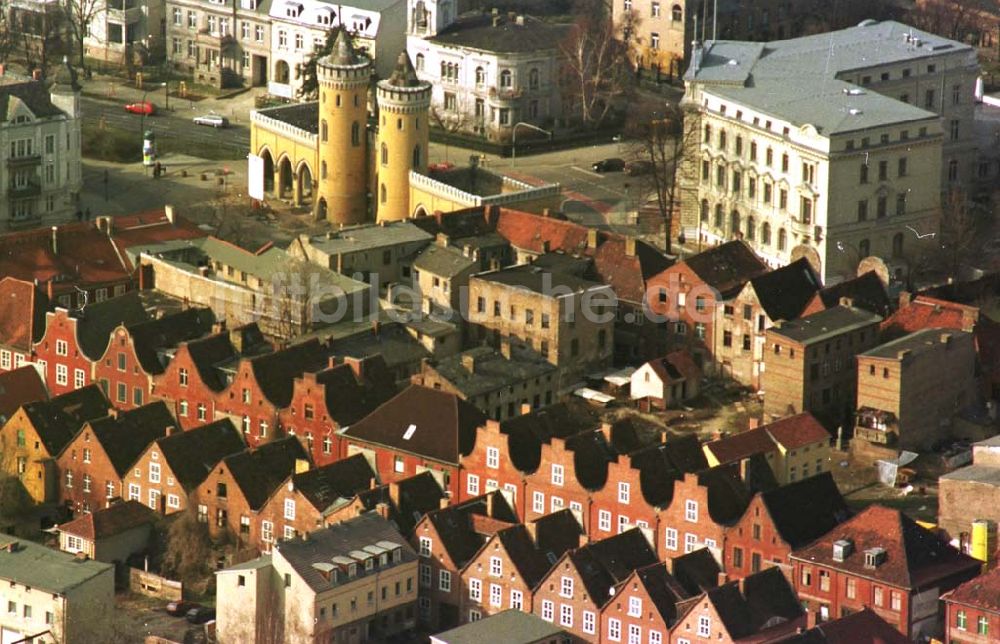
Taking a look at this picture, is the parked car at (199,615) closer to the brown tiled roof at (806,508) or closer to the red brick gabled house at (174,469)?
the red brick gabled house at (174,469)

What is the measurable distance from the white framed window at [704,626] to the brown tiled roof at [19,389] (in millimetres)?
44861

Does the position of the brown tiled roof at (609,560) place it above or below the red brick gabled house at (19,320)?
below

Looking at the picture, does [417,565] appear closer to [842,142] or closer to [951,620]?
[951,620]

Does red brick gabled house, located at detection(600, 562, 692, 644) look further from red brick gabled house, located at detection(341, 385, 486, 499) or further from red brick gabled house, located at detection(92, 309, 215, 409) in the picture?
red brick gabled house, located at detection(92, 309, 215, 409)

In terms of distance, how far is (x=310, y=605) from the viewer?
483 ft

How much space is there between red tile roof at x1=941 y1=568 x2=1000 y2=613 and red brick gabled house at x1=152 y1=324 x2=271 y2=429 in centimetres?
4255

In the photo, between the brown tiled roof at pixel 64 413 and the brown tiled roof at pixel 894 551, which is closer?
the brown tiled roof at pixel 894 551

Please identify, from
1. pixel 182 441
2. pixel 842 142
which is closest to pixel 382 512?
pixel 182 441

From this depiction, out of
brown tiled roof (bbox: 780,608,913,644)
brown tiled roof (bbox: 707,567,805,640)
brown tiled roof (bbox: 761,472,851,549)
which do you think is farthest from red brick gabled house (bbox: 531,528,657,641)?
brown tiled roof (bbox: 780,608,913,644)

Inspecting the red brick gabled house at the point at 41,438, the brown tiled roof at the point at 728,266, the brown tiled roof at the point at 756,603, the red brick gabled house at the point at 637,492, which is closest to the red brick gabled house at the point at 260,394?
the red brick gabled house at the point at 41,438

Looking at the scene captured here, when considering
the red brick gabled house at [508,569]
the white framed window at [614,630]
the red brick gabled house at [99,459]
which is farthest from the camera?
the red brick gabled house at [99,459]

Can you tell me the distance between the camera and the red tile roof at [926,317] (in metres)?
176

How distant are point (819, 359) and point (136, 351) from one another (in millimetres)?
34587

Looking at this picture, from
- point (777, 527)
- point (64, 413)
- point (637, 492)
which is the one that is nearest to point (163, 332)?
point (64, 413)
